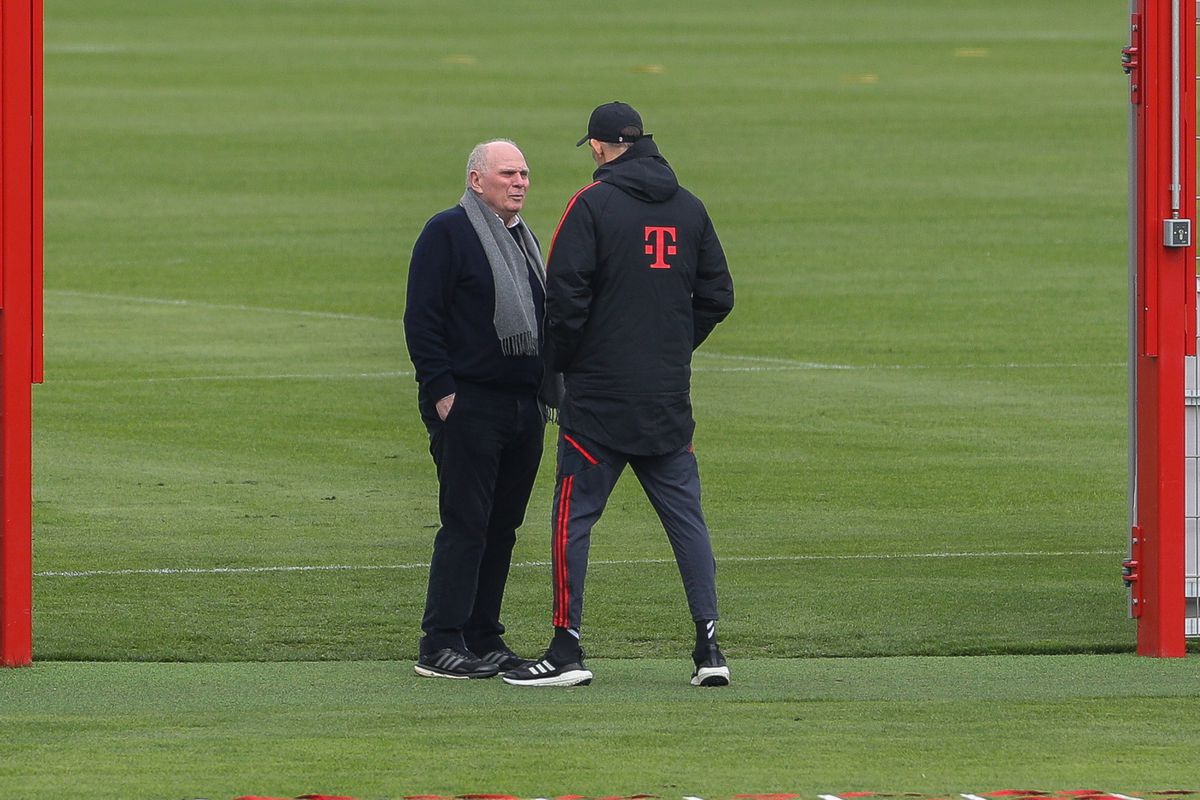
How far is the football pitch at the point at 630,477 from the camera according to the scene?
7.66m

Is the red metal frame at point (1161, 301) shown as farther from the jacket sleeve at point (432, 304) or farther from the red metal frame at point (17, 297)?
the red metal frame at point (17, 297)

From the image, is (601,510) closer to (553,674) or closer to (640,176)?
(553,674)

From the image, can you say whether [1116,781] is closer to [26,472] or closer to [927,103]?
[26,472]

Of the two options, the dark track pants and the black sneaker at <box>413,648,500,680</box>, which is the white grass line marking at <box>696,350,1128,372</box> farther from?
the dark track pants

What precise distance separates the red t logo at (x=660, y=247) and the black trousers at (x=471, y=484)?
0.76 metres

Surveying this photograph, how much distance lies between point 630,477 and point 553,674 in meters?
5.70

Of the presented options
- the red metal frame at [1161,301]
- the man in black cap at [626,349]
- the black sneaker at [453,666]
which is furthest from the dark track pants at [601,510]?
the red metal frame at [1161,301]

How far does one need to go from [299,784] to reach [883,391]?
441 inches

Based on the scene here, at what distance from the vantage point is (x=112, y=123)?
38.4m

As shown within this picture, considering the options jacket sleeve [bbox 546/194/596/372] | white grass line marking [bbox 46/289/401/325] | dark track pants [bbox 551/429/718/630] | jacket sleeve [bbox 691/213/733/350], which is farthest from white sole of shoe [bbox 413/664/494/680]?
white grass line marking [bbox 46/289/401/325]

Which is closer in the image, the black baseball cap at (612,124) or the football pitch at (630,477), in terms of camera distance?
the football pitch at (630,477)

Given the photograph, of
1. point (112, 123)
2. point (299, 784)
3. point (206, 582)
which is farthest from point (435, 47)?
point (299, 784)

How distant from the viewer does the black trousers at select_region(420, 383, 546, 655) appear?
893 cm

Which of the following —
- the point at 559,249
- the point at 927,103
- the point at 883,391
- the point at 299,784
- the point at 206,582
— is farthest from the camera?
the point at 927,103
